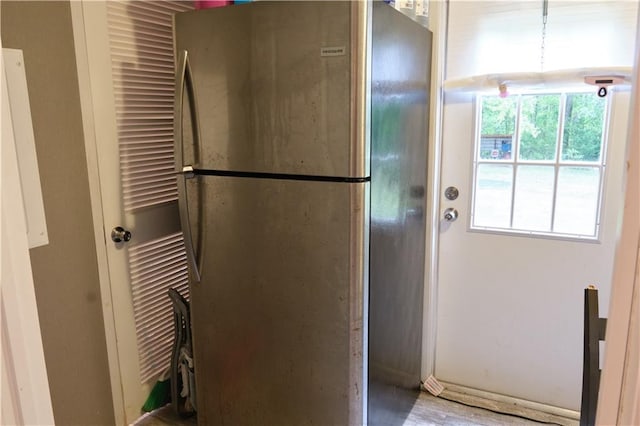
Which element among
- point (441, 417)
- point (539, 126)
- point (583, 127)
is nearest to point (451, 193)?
point (539, 126)

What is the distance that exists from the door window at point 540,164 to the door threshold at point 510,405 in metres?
0.77

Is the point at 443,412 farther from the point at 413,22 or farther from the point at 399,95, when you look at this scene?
the point at 413,22

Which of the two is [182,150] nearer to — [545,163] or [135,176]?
[135,176]

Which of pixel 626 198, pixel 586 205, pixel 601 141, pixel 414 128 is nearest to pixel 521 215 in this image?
pixel 586 205

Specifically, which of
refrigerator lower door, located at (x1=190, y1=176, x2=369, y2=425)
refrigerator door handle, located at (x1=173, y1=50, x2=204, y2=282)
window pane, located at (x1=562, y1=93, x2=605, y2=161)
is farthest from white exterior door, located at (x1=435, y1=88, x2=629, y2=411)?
refrigerator door handle, located at (x1=173, y1=50, x2=204, y2=282)

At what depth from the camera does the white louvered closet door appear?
1.72 m

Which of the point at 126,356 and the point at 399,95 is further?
the point at 126,356

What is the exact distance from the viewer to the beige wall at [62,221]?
4.91 ft

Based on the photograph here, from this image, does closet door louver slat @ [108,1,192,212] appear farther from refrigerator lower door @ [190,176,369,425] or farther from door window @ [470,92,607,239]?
door window @ [470,92,607,239]

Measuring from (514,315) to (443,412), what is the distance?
0.53 meters

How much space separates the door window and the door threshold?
77 cm

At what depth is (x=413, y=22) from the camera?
1741mm

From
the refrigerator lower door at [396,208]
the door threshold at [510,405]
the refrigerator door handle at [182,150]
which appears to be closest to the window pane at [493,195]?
the refrigerator lower door at [396,208]

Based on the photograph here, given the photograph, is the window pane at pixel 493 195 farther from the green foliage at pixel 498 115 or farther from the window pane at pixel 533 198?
the green foliage at pixel 498 115
